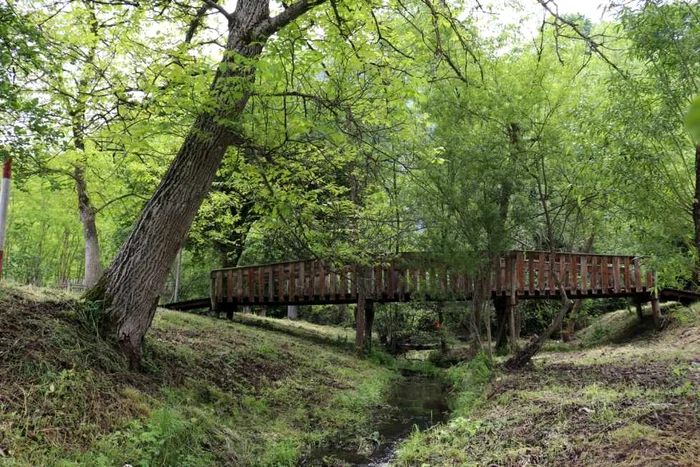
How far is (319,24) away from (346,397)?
17.7 ft

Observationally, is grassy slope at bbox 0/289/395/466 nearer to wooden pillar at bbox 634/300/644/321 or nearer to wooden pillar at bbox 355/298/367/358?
wooden pillar at bbox 355/298/367/358

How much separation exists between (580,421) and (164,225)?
4436 millimetres

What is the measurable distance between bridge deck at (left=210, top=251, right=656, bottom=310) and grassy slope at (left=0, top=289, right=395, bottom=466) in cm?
422

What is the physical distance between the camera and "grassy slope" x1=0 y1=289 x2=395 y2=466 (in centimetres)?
358

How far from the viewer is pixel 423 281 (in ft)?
37.6

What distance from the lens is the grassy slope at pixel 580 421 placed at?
3.49m

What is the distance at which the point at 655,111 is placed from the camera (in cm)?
481

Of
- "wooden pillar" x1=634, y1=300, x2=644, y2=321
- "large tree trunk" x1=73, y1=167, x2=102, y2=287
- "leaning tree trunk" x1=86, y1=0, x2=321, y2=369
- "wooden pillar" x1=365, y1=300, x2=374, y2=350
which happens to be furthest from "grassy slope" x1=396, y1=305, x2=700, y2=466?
"large tree trunk" x1=73, y1=167, x2=102, y2=287

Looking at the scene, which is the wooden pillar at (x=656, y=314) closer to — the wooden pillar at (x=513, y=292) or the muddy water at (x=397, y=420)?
the wooden pillar at (x=513, y=292)

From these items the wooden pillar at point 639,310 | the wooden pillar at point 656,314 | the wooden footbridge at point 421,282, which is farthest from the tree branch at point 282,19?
the wooden pillar at point 639,310

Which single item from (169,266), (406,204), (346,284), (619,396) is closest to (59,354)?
(169,266)

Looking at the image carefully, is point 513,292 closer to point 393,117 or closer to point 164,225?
point 393,117

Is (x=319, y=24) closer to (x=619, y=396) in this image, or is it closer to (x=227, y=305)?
(x=619, y=396)

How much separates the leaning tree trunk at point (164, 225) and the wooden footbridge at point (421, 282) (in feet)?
19.5
